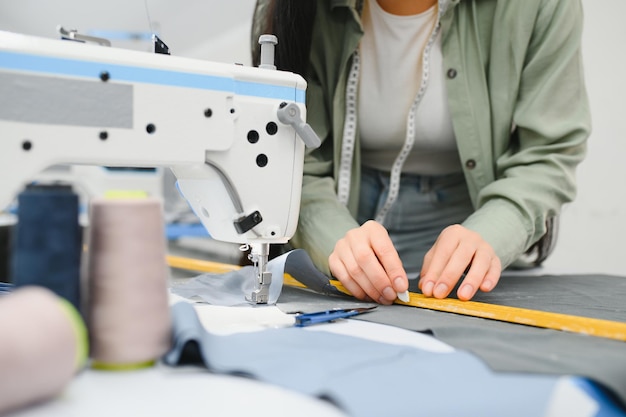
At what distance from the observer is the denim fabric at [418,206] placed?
129 centimetres

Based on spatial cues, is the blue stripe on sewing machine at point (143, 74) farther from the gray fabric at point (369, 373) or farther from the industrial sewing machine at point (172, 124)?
the gray fabric at point (369, 373)

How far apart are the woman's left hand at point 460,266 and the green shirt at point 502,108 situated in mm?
112

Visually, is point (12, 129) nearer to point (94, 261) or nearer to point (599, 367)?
point (94, 261)

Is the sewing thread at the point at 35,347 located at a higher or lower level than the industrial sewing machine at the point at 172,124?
lower

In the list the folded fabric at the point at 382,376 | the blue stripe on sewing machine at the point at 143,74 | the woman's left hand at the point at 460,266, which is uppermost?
the blue stripe on sewing machine at the point at 143,74

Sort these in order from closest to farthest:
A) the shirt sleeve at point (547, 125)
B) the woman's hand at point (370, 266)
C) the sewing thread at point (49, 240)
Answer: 1. the sewing thread at point (49, 240)
2. the woman's hand at point (370, 266)
3. the shirt sleeve at point (547, 125)

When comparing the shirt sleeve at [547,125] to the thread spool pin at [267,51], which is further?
the shirt sleeve at [547,125]

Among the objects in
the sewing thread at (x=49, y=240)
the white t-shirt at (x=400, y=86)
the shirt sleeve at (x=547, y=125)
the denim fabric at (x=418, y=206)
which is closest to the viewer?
the sewing thread at (x=49, y=240)

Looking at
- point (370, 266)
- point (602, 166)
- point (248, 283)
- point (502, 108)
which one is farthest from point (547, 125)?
point (602, 166)

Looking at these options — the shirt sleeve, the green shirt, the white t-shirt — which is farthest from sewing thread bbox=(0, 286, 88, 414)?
the white t-shirt

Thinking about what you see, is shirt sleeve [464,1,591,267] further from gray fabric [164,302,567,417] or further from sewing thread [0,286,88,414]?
sewing thread [0,286,88,414]

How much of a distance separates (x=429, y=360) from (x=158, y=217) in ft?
0.90

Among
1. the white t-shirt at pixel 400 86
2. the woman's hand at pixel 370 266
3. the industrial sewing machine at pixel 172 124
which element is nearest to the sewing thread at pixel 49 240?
the industrial sewing machine at pixel 172 124

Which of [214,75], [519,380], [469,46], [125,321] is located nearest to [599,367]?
[519,380]
